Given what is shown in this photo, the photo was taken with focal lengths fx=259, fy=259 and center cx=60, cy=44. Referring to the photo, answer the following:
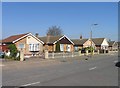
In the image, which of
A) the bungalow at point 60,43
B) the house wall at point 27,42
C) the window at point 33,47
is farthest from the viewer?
the bungalow at point 60,43

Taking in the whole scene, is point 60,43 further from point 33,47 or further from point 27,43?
point 27,43

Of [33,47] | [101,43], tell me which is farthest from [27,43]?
[101,43]

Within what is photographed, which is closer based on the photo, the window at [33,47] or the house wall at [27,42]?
the house wall at [27,42]

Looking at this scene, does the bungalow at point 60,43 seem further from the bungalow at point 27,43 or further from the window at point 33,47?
the window at point 33,47

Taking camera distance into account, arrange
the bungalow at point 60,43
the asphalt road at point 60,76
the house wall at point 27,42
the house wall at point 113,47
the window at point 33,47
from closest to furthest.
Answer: the asphalt road at point 60,76 < the house wall at point 27,42 < the window at point 33,47 < the bungalow at point 60,43 < the house wall at point 113,47

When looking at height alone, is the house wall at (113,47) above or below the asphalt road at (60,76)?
above

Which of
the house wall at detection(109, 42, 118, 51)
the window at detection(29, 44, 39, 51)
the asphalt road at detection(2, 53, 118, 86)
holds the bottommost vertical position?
the asphalt road at detection(2, 53, 118, 86)


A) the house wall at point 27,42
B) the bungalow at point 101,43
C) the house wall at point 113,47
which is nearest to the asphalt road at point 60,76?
the house wall at point 27,42

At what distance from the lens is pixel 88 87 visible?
12047 millimetres

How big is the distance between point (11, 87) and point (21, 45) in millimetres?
35813

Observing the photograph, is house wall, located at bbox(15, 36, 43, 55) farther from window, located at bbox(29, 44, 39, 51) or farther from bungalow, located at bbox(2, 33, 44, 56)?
window, located at bbox(29, 44, 39, 51)

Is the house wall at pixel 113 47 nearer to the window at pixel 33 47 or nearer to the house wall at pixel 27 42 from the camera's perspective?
the window at pixel 33 47

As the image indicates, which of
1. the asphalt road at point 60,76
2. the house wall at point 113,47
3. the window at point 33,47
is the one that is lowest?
the asphalt road at point 60,76

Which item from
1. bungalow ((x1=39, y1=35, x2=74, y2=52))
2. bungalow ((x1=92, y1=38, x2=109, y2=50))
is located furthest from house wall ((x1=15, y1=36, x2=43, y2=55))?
bungalow ((x1=92, y1=38, x2=109, y2=50))
